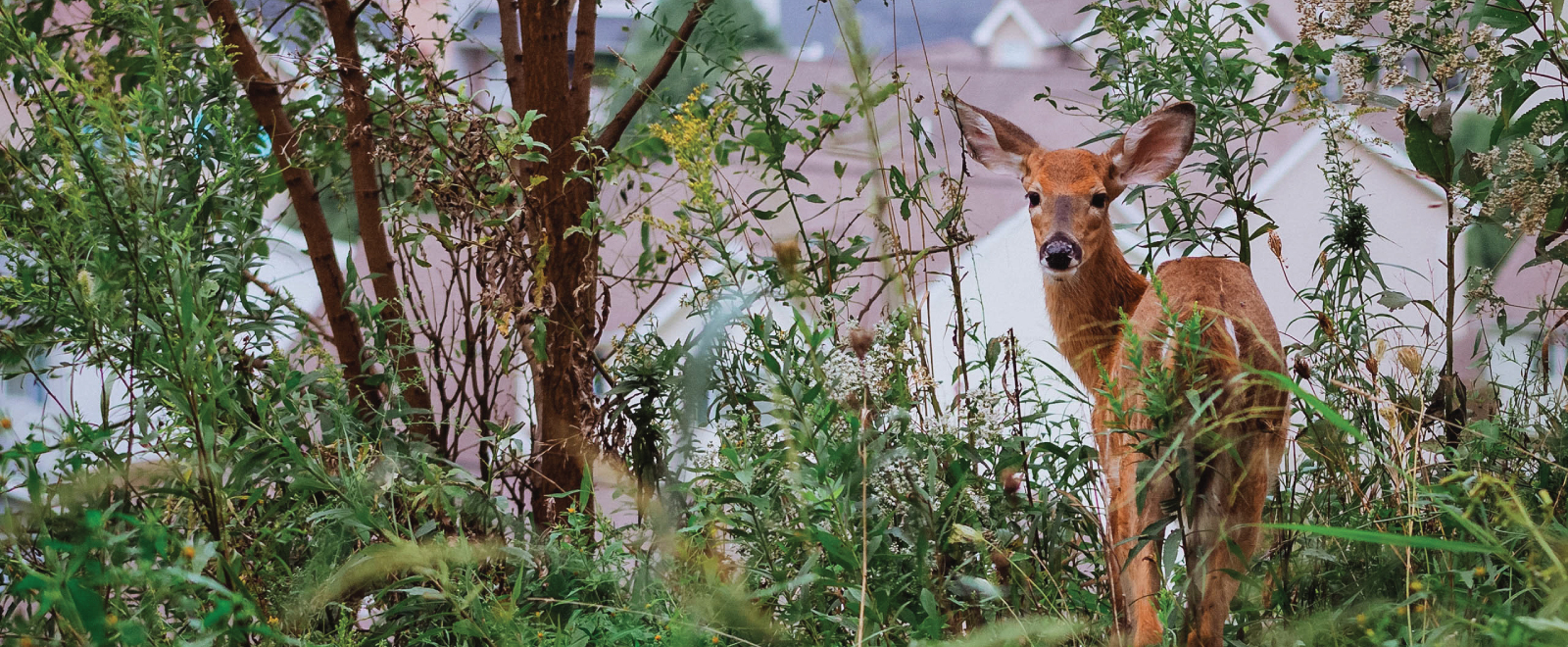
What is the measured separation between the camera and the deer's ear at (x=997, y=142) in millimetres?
1521

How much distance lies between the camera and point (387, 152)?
1379 mm

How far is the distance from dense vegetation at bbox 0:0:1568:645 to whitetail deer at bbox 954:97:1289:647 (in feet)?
0.15

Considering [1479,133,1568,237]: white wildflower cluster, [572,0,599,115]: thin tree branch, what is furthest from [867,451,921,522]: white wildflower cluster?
[572,0,599,115]: thin tree branch

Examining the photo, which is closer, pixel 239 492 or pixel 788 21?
pixel 239 492

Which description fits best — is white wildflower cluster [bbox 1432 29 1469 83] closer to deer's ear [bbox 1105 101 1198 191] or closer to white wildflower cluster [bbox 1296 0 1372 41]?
white wildflower cluster [bbox 1296 0 1372 41]

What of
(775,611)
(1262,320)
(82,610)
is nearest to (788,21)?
(1262,320)

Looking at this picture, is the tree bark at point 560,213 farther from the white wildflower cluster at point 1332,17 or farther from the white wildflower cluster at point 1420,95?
the white wildflower cluster at point 1420,95

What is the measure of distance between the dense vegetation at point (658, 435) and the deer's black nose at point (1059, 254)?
0.12 metres

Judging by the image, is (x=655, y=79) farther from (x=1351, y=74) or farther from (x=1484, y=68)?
(x=1484, y=68)

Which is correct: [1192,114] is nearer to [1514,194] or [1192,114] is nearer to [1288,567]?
[1514,194]

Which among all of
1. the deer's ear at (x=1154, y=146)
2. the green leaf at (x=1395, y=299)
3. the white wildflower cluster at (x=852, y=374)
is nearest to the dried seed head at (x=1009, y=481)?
the white wildflower cluster at (x=852, y=374)

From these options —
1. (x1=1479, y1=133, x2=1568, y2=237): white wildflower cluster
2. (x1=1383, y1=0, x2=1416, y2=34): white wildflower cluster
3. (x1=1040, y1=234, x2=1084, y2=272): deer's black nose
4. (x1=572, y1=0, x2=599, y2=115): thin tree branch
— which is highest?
(x1=572, y1=0, x2=599, y2=115): thin tree branch

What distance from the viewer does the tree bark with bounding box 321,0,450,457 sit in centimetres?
153

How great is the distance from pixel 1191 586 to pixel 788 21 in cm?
137
